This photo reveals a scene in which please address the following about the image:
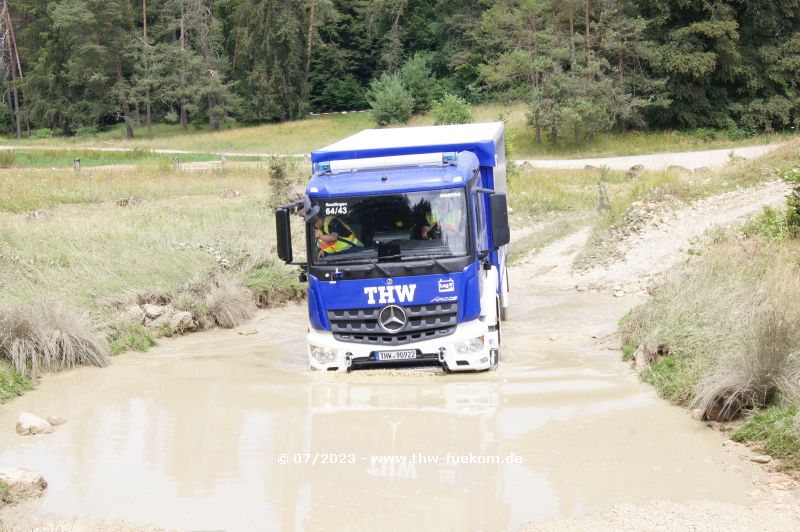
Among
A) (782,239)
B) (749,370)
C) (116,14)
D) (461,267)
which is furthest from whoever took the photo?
(116,14)

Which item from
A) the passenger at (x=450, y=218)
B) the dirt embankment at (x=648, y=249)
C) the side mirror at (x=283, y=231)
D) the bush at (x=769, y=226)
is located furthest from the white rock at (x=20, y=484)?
the bush at (x=769, y=226)

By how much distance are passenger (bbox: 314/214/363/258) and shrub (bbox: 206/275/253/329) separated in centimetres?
517

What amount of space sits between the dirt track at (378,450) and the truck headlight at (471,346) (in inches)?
14.4

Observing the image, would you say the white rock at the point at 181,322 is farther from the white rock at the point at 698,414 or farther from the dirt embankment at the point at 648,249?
the white rock at the point at 698,414

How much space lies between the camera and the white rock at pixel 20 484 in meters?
7.76

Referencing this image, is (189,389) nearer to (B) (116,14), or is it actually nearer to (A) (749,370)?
(A) (749,370)

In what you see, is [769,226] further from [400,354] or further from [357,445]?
[357,445]

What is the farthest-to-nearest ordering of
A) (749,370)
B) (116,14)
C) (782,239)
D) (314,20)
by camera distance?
(314,20)
(116,14)
(782,239)
(749,370)

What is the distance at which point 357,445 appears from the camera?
9.02 m

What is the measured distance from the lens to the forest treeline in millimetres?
48906

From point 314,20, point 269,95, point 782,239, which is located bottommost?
point 782,239

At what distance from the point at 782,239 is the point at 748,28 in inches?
1627

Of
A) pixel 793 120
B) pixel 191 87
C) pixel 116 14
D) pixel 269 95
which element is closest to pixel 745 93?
pixel 793 120

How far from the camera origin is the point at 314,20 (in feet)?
239
